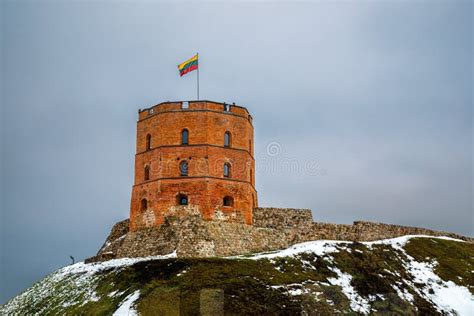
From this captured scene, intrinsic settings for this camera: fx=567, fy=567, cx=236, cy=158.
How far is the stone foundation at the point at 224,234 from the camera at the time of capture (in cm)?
3500

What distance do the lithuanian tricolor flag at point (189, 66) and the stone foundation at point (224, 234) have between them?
9576 millimetres

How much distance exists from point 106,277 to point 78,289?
5.95ft

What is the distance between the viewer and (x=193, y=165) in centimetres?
3791

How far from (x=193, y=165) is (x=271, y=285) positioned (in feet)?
40.2

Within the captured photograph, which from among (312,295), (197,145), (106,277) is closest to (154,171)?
(197,145)

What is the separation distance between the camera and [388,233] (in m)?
44.9

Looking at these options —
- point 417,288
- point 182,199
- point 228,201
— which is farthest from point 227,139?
point 417,288

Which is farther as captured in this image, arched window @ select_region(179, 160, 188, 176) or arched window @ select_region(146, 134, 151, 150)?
arched window @ select_region(146, 134, 151, 150)

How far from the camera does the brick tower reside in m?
37.5

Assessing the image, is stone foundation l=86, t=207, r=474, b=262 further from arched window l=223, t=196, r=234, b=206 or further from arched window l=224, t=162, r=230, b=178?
arched window l=224, t=162, r=230, b=178

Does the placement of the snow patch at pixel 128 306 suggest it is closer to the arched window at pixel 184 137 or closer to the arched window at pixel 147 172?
the arched window at pixel 147 172

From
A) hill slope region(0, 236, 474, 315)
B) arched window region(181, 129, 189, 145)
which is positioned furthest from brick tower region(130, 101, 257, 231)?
hill slope region(0, 236, 474, 315)

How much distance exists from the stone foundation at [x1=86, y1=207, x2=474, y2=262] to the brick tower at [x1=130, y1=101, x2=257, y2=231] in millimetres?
953

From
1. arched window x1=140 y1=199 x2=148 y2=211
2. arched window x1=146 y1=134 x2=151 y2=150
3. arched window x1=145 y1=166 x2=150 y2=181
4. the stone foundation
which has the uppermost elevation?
arched window x1=146 y1=134 x2=151 y2=150
